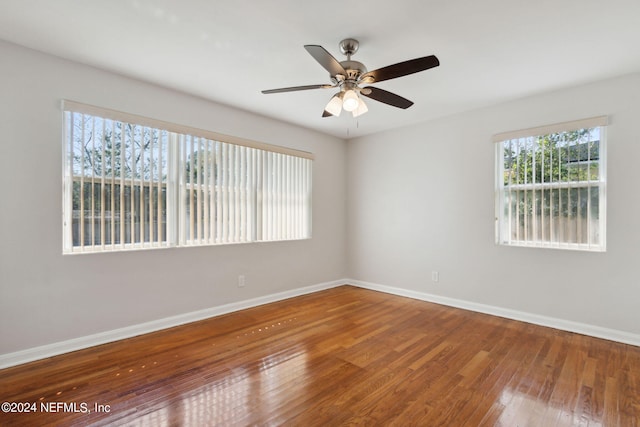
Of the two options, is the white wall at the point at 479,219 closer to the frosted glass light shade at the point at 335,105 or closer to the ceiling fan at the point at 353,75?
the ceiling fan at the point at 353,75

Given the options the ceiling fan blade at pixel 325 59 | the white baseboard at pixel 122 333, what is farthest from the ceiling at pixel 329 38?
the white baseboard at pixel 122 333

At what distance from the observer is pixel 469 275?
3.96m

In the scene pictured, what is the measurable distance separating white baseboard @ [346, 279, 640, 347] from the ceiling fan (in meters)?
2.78

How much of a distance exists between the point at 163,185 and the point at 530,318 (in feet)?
14.5

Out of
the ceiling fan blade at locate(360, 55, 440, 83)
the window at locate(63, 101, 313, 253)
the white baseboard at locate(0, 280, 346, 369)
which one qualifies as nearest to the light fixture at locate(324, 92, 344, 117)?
the ceiling fan blade at locate(360, 55, 440, 83)

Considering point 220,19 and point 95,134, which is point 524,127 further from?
point 95,134

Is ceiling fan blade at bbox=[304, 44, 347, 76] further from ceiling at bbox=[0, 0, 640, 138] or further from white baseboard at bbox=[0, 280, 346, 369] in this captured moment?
white baseboard at bbox=[0, 280, 346, 369]

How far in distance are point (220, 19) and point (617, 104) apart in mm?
3796

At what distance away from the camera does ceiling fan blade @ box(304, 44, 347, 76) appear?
183 centimetres

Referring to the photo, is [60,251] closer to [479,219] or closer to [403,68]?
[403,68]

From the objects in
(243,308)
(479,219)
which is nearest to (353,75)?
(479,219)

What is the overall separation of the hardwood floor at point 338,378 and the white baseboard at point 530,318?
12 cm

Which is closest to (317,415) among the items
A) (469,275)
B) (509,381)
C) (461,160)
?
(509,381)

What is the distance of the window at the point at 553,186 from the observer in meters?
3.12
